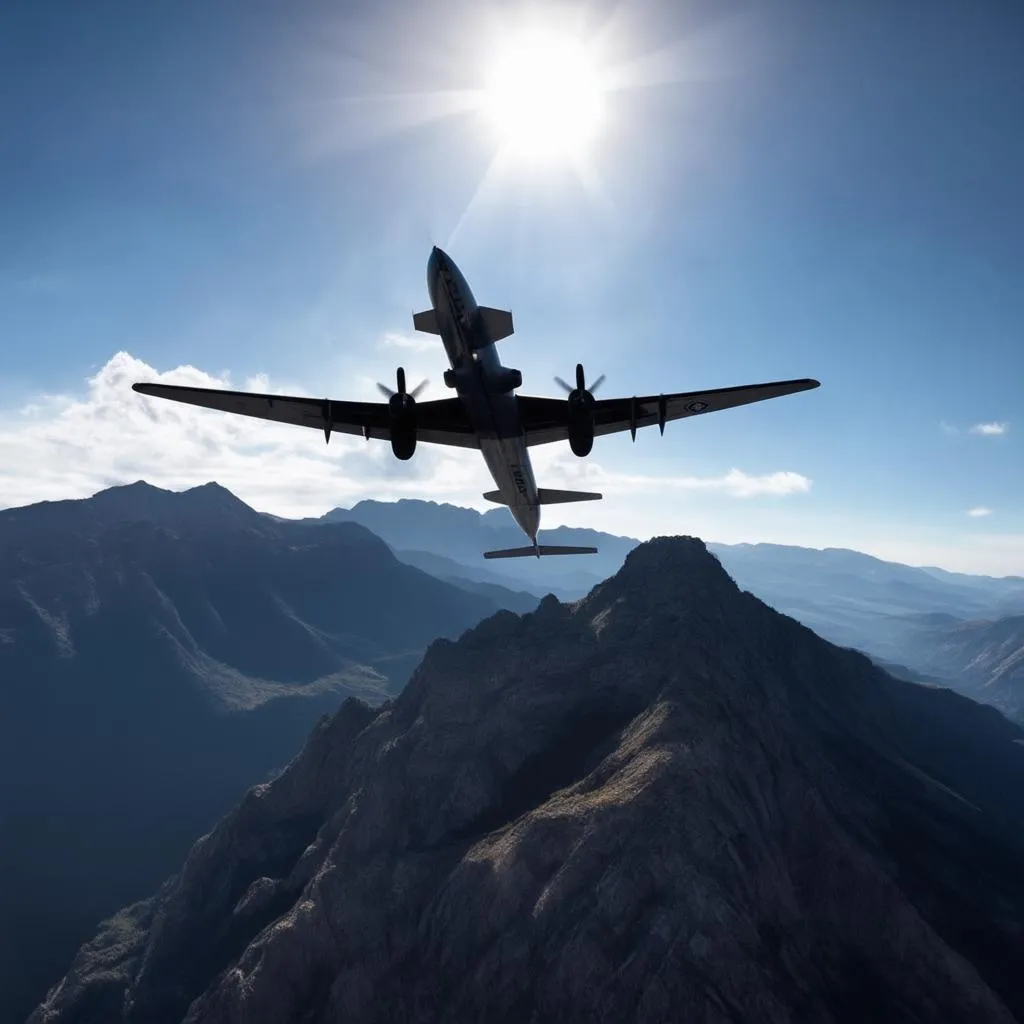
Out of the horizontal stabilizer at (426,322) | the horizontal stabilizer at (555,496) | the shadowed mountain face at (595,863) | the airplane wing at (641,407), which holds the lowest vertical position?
the shadowed mountain face at (595,863)

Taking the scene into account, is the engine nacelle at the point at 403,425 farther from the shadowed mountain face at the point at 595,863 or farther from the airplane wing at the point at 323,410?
the shadowed mountain face at the point at 595,863

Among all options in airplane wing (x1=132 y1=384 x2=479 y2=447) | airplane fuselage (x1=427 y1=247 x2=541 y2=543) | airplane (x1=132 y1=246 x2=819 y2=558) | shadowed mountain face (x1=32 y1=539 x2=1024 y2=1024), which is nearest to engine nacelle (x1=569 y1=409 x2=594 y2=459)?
airplane (x1=132 y1=246 x2=819 y2=558)

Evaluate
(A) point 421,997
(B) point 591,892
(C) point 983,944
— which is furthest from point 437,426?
(C) point 983,944

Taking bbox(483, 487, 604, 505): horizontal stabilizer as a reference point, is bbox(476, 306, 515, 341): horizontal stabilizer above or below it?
above

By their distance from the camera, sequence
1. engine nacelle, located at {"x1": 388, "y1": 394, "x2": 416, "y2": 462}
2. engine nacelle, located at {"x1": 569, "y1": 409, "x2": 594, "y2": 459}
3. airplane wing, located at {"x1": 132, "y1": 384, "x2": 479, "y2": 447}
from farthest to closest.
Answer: airplane wing, located at {"x1": 132, "y1": 384, "x2": 479, "y2": 447} → engine nacelle, located at {"x1": 569, "y1": 409, "x2": 594, "y2": 459} → engine nacelle, located at {"x1": 388, "y1": 394, "x2": 416, "y2": 462}

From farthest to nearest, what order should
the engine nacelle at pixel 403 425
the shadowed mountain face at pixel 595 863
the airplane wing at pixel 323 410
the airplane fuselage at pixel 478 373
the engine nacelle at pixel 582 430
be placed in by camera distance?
the shadowed mountain face at pixel 595 863
the airplane wing at pixel 323 410
the engine nacelle at pixel 582 430
the engine nacelle at pixel 403 425
the airplane fuselage at pixel 478 373

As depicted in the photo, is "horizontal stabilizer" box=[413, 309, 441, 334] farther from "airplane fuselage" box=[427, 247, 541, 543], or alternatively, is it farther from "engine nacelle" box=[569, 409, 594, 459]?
"engine nacelle" box=[569, 409, 594, 459]

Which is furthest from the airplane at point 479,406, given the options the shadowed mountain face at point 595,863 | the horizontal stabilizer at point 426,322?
the shadowed mountain face at point 595,863
